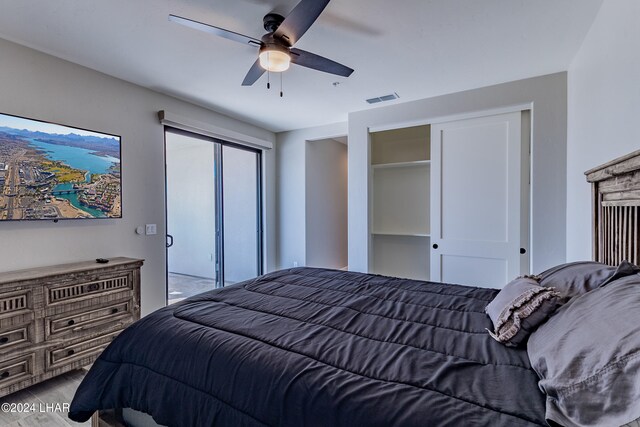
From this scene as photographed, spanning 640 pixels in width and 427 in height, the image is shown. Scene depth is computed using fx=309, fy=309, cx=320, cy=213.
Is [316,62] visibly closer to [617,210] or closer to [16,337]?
[617,210]

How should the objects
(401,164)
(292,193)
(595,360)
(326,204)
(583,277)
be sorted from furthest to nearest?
1. (326,204)
2. (292,193)
3. (401,164)
4. (583,277)
5. (595,360)

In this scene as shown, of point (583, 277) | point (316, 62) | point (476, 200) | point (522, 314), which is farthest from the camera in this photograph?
point (476, 200)

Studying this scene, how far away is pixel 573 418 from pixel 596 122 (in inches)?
85.0

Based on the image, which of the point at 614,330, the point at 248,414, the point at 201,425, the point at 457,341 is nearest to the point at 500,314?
the point at 457,341

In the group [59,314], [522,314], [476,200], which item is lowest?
[59,314]

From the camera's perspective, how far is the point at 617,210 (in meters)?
1.65

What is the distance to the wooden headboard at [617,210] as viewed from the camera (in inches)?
55.0

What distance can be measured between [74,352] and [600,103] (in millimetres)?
4083

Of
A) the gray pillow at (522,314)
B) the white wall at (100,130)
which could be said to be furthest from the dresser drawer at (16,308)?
the gray pillow at (522,314)

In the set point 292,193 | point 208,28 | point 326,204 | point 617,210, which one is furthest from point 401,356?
point 326,204

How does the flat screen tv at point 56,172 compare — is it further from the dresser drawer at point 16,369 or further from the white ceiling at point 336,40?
the dresser drawer at point 16,369

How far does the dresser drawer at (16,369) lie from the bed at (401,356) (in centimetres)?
101

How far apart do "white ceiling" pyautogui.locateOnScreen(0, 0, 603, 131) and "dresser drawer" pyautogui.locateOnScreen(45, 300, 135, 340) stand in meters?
2.06

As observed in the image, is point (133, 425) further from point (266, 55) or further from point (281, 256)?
point (281, 256)
